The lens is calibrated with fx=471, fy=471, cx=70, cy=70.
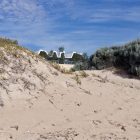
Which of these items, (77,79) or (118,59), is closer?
(77,79)

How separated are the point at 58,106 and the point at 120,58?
5.07 m

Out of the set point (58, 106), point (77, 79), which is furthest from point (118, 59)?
point (58, 106)

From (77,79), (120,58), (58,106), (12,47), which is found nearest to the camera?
(58,106)

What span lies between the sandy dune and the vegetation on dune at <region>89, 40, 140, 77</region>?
1.85 metres

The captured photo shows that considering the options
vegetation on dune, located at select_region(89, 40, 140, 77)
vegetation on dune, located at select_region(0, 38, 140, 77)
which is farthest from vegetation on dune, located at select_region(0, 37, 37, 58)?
vegetation on dune, located at select_region(89, 40, 140, 77)

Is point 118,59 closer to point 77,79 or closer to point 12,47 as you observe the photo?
point 77,79

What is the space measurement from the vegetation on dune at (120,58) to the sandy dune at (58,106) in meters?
1.85

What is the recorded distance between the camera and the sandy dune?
8.62m

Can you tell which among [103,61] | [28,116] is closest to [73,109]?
[28,116]

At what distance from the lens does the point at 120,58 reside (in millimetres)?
14516

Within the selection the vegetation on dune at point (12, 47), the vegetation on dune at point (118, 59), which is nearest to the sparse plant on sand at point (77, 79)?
the vegetation on dune at point (12, 47)

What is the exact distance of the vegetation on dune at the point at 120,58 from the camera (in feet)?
45.7

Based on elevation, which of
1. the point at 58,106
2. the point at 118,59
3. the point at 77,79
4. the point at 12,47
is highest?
the point at 12,47

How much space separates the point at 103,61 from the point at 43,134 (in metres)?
6.82
